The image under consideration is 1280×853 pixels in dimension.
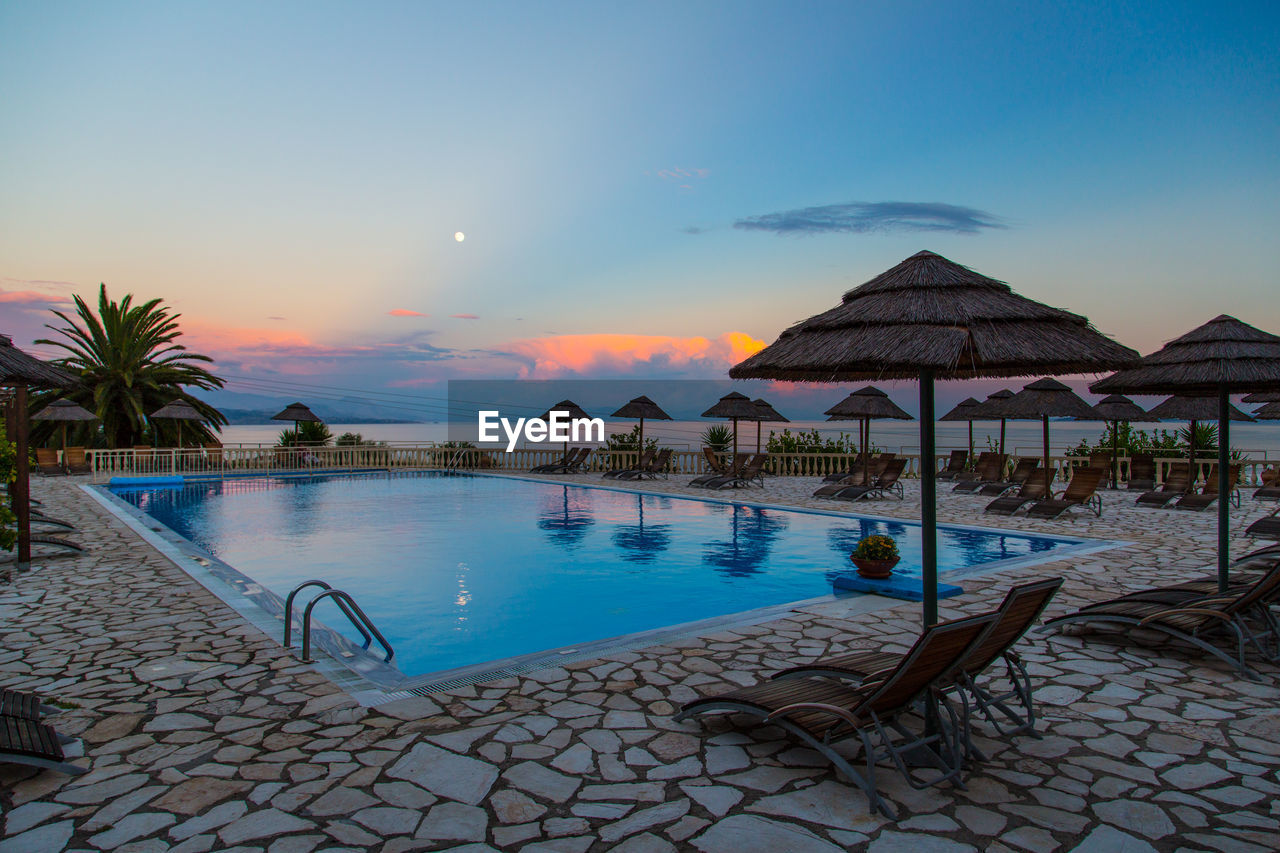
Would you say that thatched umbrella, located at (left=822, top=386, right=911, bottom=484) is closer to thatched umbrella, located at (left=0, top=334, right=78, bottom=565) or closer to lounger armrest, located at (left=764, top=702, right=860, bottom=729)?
lounger armrest, located at (left=764, top=702, right=860, bottom=729)

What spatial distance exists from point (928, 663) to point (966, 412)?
58.1 ft

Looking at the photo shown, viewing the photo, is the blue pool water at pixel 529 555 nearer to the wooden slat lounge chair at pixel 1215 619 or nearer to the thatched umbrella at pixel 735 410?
the wooden slat lounge chair at pixel 1215 619

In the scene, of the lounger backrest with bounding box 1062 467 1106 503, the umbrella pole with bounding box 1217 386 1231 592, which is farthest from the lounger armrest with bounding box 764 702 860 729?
the lounger backrest with bounding box 1062 467 1106 503

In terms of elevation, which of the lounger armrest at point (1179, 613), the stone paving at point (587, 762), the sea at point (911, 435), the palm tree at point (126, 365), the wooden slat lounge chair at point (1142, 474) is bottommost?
the stone paving at point (587, 762)

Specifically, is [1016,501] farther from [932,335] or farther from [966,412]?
[932,335]

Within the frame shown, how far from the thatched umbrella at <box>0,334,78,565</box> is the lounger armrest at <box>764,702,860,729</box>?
754 cm

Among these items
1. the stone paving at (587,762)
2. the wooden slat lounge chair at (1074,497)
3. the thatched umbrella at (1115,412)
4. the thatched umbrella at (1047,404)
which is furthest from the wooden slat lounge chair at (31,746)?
the thatched umbrella at (1115,412)

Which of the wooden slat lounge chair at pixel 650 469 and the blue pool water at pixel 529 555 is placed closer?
the blue pool water at pixel 529 555

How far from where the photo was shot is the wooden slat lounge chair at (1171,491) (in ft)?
44.2

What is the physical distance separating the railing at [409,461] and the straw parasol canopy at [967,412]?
1.74 meters

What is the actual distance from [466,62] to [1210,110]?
553 inches

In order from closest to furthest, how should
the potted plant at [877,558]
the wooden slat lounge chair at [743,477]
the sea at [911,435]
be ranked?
the potted plant at [877,558] → the wooden slat lounge chair at [743,477] → the sea at [911,435]

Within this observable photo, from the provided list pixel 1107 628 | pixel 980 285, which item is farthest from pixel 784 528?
pixel 980 285

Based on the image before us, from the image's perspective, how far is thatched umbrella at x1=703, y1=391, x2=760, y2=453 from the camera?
62.5 ft
